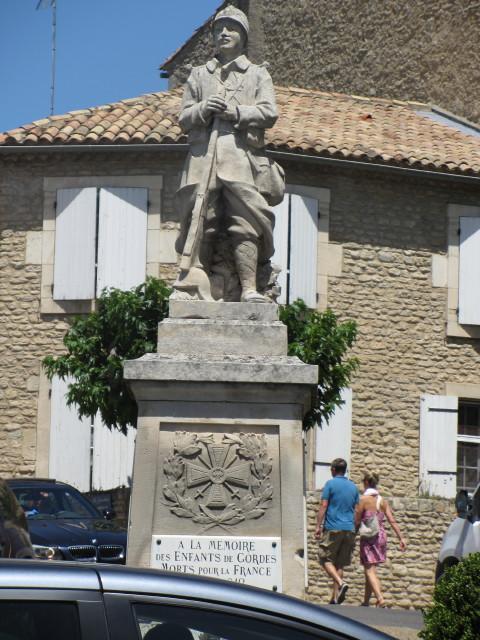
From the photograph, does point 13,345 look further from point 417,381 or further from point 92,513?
point 92,513

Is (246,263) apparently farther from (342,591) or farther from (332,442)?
(332,442)

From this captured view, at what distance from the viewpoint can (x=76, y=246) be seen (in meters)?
22.6

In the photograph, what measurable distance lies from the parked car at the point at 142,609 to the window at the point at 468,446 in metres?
19.7

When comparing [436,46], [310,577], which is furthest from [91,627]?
[436,46]

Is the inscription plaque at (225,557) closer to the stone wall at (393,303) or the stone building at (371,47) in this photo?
the stone wall at (393,303)

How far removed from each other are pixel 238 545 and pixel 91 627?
4.98 metres

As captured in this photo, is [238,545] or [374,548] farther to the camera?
[374,548]

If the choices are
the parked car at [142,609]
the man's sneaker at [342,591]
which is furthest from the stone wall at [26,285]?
the parked car at [142,609]

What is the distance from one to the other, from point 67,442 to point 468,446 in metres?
6.00

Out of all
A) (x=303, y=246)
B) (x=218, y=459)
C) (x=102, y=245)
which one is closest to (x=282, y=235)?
(x=303, y=246)

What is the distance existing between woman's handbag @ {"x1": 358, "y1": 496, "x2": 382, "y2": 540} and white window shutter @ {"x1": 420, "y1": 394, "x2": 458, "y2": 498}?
713 cm

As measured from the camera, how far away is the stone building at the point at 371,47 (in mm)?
26844

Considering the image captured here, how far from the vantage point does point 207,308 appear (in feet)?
30.2

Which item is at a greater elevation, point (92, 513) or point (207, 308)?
point (207, 308)
